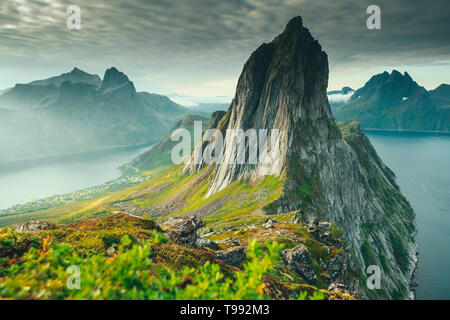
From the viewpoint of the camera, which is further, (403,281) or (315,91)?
(315,91)

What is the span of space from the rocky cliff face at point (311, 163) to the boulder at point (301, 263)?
56819mm

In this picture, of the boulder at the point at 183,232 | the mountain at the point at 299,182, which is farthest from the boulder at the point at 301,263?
the mountain at the point at 299,182

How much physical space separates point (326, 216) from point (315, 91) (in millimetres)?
76577

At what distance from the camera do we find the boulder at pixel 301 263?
39375 millimetres

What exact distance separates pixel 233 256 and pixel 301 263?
12.2 metres

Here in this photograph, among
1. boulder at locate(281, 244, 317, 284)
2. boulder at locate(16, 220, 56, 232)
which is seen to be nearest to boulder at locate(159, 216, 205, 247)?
boulder at locate(16, 220, 56, 232)

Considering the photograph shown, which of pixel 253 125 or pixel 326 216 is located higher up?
pixel 253 125

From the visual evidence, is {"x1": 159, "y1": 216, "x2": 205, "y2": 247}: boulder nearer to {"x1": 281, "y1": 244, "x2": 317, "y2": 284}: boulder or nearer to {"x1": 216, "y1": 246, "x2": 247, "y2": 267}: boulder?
{"x1": 216, "y1": 246, "x2": 247, "y2": 267}: boulder

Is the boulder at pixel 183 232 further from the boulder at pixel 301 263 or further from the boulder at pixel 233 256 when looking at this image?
the boulder at pixel 301 263
